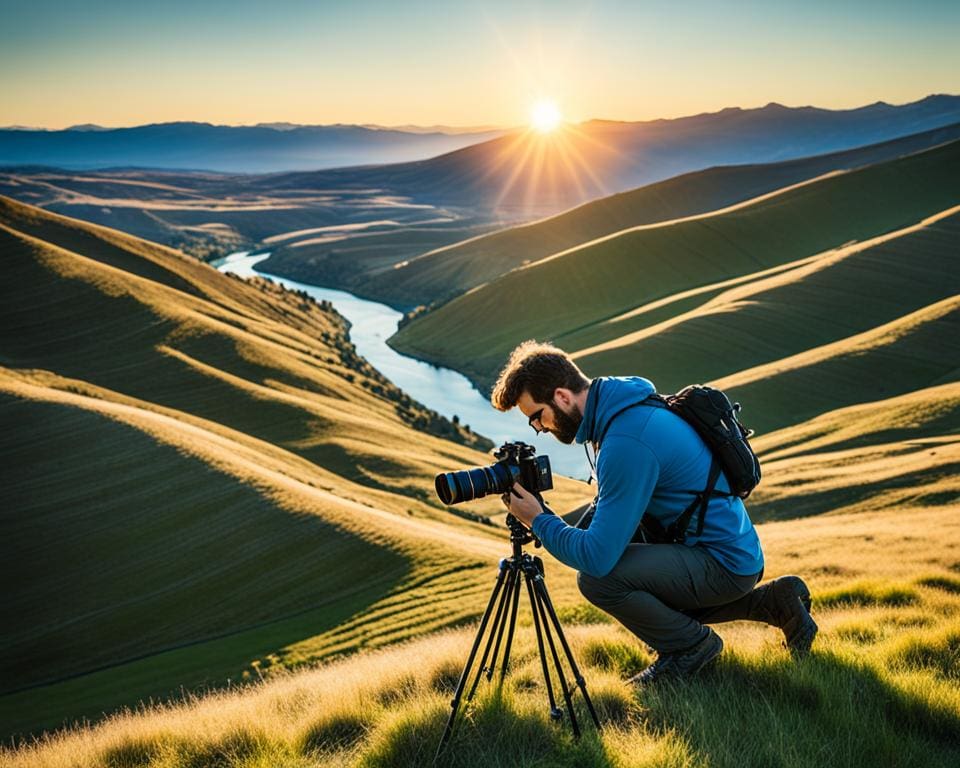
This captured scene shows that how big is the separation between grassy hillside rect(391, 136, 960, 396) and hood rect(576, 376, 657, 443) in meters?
83.2

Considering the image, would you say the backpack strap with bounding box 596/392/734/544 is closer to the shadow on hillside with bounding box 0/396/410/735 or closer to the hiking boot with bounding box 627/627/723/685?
the hiking boot with bounding box 627/627/723/685

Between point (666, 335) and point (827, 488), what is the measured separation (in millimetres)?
48625

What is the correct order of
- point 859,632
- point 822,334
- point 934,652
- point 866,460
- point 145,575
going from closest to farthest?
point 934,652 → point 859,632 → point 145,575 → point 866,460 → point 822,334

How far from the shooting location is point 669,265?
4542 inches

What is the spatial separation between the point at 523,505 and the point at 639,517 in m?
0.78

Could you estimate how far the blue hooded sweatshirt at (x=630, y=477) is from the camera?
15.6 ft

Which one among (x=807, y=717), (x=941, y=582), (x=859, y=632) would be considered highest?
(x=807, y=717)

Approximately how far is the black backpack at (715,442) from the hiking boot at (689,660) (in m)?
0.82

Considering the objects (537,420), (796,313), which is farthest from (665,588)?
(796,313)

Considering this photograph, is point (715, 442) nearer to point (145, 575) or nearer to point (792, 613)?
point (792, 613)

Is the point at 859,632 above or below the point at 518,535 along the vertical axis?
below

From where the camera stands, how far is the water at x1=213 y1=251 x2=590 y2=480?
65875mm

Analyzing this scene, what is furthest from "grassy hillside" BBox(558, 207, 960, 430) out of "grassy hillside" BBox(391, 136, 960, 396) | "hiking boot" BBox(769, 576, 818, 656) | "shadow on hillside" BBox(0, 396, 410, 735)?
"hiking boot" BBox(769, 576, 818, 656)

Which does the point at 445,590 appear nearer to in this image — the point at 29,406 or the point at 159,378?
the point at 29,406
